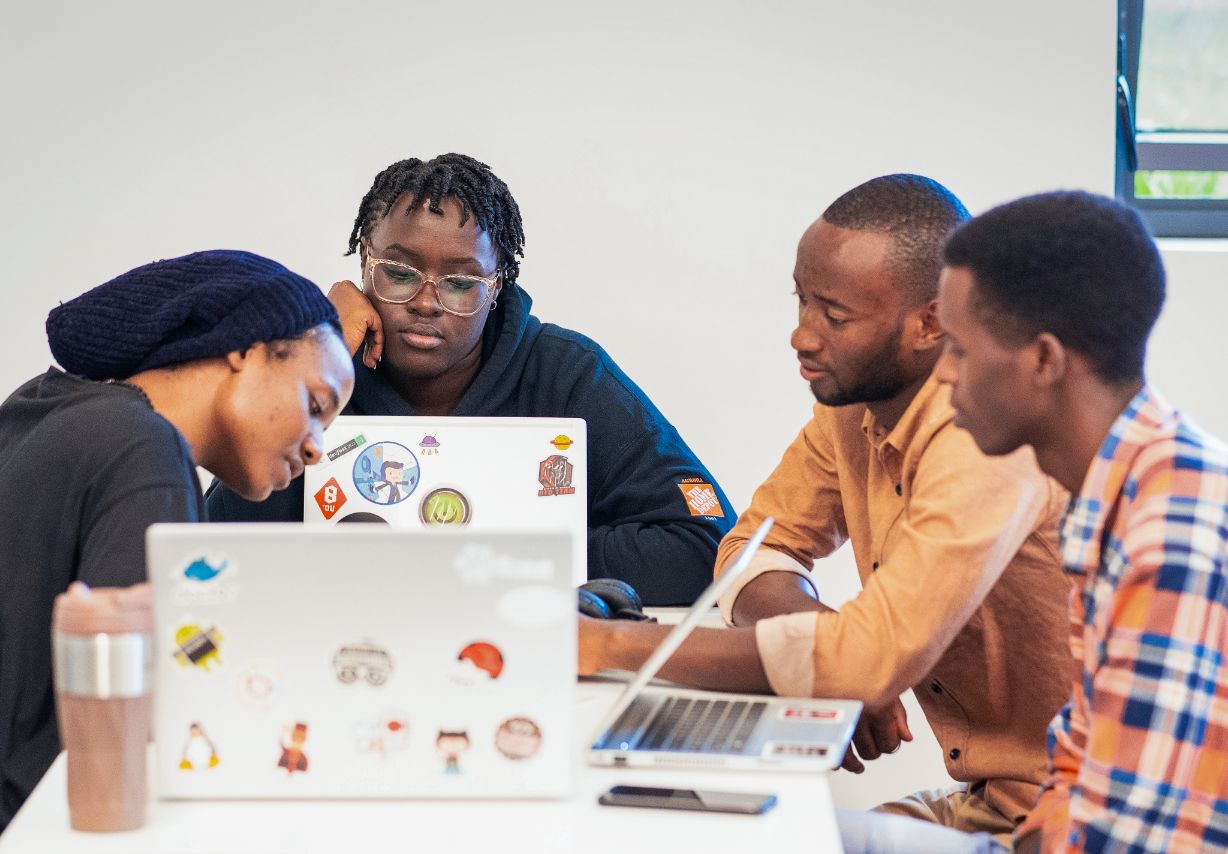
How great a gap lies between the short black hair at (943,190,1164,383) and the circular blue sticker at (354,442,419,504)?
980 millimetres

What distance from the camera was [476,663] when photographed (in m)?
1.18

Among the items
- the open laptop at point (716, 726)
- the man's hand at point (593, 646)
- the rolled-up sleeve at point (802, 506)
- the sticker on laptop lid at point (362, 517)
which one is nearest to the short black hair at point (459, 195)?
the sticker on laptop lid at point (362, 517)

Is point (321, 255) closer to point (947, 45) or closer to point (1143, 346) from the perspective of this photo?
point (947, 45)

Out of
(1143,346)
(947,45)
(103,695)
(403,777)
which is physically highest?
(947,45)

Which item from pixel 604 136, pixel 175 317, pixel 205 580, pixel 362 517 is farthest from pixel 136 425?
pixel 604 136

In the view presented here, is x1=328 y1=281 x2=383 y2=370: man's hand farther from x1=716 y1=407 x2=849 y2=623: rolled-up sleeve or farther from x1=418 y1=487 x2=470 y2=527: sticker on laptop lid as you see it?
x1=716 y1=407 x2=849 y2=623: rolled-up sleeve

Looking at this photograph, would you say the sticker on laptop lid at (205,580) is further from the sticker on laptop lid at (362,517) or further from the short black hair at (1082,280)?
the sticker on laptop lid at (362,517)

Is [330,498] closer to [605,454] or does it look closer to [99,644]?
[605,454]

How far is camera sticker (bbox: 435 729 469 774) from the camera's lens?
3.92 feet

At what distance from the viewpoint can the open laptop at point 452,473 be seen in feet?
6.80

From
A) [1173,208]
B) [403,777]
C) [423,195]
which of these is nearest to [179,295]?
[403,777]

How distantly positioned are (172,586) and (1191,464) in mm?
841

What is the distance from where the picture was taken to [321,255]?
125 inches

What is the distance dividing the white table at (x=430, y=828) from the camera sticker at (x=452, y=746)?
3cm
